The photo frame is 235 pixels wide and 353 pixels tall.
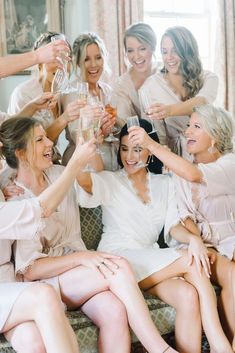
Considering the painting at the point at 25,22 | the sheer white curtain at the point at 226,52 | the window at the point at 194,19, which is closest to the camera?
the painting at the point at 25,22

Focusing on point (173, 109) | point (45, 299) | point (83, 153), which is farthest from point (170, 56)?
point (45, 299)

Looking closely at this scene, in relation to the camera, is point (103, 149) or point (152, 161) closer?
point (152, 161)

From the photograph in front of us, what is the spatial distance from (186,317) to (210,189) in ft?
2.02

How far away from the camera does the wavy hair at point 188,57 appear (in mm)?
2955

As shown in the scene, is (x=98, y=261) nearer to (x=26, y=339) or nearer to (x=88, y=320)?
(x=88, y=320)

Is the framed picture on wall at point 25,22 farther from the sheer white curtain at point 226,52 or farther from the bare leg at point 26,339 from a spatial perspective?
the bare leg at point 26,339

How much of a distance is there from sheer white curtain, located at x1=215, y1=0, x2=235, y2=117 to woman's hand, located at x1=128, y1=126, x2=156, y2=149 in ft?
9.03

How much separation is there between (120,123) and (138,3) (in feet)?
7.44

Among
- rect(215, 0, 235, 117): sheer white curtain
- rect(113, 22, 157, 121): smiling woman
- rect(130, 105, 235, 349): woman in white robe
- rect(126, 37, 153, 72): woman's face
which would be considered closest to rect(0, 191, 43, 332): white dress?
rect(130, 105, 235, 349): woman in white robe

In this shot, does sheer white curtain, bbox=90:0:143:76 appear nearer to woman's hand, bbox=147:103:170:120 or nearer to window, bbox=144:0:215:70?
window, bbox=144:0:215:70

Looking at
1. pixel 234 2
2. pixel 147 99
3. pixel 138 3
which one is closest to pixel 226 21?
pixel 234 2

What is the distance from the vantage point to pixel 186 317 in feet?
7.33

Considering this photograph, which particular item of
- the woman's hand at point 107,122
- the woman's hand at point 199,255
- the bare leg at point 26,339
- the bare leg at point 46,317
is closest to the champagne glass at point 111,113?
the woman's hand at point 107,122

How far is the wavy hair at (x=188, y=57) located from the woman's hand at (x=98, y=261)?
46.5 inches
